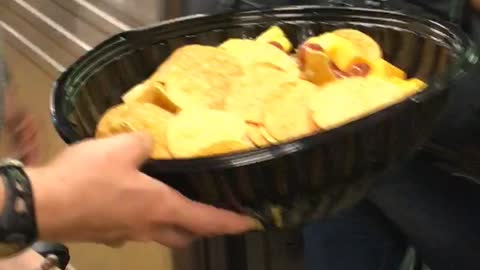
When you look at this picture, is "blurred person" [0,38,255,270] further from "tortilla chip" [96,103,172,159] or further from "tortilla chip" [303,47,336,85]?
"tortilla chip" [303,47,336,85]

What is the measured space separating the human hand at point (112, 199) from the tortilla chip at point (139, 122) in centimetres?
2

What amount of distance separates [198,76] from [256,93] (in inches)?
2.0

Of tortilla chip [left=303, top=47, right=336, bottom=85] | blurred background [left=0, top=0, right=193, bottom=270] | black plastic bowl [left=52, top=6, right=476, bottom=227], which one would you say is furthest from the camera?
blurred background [left=0, top=0, right=193, bottom=270]

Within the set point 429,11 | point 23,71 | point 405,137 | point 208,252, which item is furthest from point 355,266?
point 23,71

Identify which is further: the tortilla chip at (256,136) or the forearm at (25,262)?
the forearm at (25,262)

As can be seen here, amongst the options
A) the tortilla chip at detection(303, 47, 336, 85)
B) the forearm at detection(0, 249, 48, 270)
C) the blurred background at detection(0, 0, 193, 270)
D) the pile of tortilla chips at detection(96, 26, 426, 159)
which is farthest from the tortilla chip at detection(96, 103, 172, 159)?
the blurred background at detection(0, 0, 193, 270)

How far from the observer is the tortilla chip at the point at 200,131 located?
1.94 ft

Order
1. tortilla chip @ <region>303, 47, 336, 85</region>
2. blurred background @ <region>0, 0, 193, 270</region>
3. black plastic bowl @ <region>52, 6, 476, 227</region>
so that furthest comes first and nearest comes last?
1. blurred background @ <region>0, 0, 193, 270</region>
2. tortilla chip @ <region>303, 47, 336, 85</region>
3. black plastic bowl @ <region>52, 6, 476, 227</region>

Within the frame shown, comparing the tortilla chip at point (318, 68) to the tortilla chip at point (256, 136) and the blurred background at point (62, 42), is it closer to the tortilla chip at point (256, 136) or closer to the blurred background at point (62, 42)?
the tortilla chip at point (256, 136)

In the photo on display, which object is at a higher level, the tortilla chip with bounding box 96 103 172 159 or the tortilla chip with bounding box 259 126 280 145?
the tortilla chip with bounding box 259 126 280 145

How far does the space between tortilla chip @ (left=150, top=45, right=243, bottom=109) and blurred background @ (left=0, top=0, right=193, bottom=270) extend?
49cm

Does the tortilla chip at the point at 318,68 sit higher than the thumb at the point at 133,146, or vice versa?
the tortilla chip at the point at 318,68

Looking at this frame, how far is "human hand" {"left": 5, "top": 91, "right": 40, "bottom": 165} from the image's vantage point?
78 cm

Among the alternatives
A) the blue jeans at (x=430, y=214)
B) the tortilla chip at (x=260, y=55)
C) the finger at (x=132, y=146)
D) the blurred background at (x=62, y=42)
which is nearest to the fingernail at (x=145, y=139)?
the finger at (x=132, y=146)
